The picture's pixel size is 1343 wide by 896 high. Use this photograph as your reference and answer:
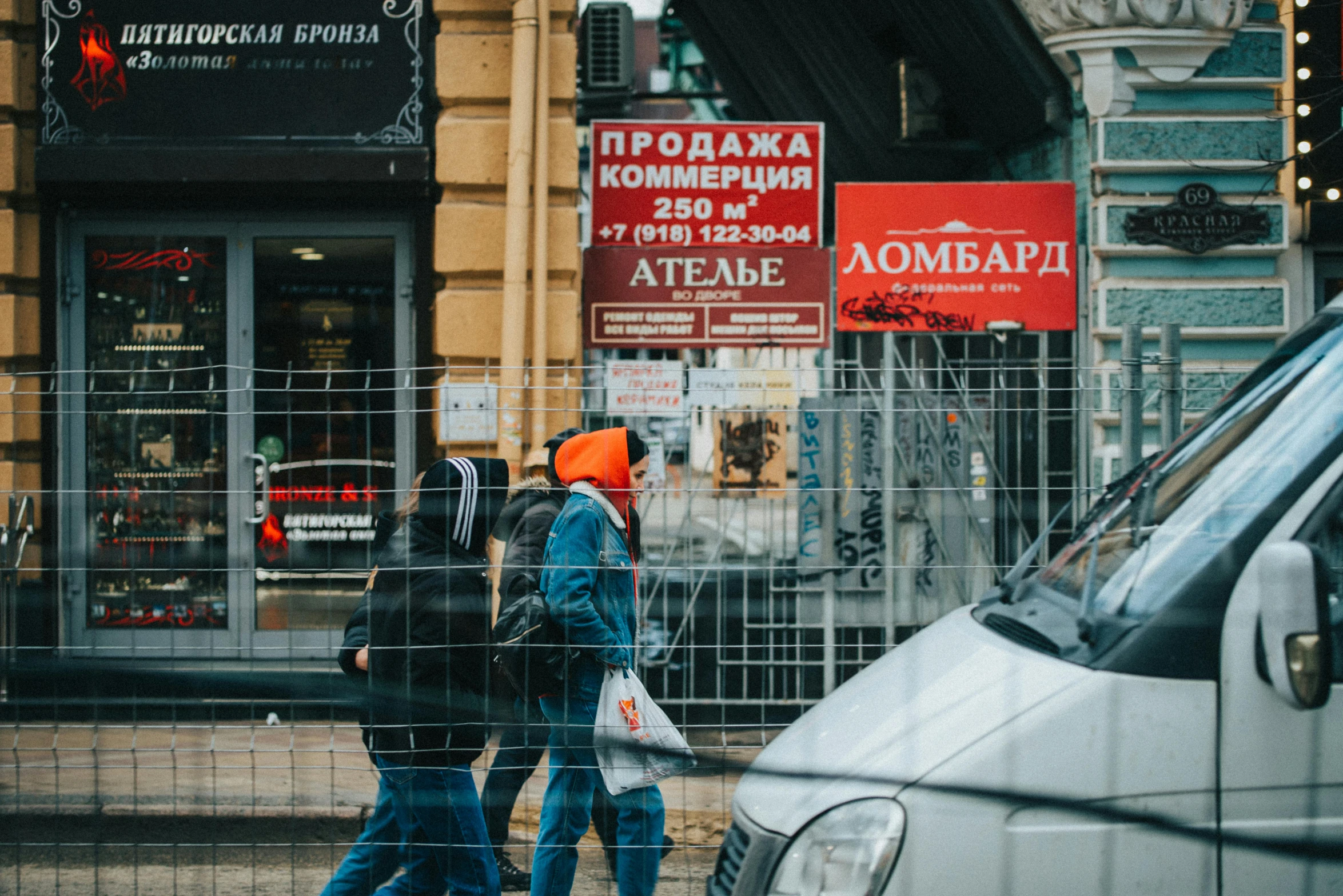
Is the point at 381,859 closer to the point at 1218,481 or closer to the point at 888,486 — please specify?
the point at 1218,481

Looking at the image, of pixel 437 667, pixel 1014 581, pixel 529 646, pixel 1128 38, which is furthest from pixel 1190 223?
pixel 437 667

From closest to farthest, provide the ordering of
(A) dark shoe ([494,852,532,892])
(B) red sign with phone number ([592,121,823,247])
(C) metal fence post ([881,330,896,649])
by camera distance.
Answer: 1. (A) dark shoe ([494,852,532,892])
2. (C) metal fence post ([881,330,896,649])
3. (B) red sign with phone number ([592,121,823,247])

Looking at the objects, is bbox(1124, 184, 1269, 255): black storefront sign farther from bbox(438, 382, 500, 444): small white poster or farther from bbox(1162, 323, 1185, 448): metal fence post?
bbox(438, 382, 500, 444): small white poster

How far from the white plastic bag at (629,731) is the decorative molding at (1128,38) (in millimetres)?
5107

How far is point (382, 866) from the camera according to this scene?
3.85 metres

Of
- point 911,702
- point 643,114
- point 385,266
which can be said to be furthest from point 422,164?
point 643,114

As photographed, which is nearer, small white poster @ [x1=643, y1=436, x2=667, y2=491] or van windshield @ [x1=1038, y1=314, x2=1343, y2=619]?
van windshield @ [x1=1038, y1=314, x2=1343, y2=619]

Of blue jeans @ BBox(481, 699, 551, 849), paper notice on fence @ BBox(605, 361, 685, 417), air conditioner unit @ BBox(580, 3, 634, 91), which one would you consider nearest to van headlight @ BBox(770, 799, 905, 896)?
blue jeans @ BBox(481, 699, 551, 849)

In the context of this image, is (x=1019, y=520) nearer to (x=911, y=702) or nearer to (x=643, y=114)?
(x=911, y=702)

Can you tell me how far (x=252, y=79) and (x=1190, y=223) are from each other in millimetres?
5633

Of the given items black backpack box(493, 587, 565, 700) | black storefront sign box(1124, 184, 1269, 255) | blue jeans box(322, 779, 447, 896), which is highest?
black storefront sign box(1124, 184, 1269, 255)

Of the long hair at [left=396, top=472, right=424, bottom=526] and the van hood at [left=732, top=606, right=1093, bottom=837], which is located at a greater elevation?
the long hair at [left=396, top=472, right=424, bottom=526]

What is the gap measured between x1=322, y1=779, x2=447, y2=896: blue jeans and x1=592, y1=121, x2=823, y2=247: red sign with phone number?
14.4 feet

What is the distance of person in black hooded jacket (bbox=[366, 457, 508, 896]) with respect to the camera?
3.74 m
